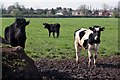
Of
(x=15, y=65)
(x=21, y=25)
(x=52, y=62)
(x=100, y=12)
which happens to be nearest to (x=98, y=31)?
(x=52, y=62)

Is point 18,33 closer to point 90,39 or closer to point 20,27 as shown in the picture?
point 20,27

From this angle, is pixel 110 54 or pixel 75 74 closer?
pixel 75 74

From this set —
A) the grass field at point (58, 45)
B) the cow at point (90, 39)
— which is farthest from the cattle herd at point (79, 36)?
the grass field at point (58, 45)

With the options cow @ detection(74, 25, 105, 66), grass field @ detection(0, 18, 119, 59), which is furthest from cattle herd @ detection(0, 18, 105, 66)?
grass field @ detection(0, 18, 119, 59)

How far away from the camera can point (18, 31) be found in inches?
540

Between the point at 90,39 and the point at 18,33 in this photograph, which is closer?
the point at 90,39

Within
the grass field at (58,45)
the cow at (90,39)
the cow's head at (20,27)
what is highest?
the cow's head at (20,27)

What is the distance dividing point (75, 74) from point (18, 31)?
3.72 m

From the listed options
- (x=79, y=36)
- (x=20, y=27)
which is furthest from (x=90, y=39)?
(x=20, y=27)

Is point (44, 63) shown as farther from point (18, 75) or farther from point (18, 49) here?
point (18, 75)

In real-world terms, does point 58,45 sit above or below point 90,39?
below

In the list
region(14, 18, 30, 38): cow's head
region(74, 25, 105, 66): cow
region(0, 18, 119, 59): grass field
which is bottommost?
region(0, 18, 119, 59): grass field

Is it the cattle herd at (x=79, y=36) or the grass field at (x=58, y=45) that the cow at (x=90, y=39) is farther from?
the grass field at (x=58, y=45)

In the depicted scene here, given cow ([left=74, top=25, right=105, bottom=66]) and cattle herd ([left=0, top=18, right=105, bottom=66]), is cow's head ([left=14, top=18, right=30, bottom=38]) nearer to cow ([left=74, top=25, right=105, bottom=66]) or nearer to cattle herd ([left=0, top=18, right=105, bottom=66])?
cattle herd ([left=0, top=18, right=105, bottom=66])
